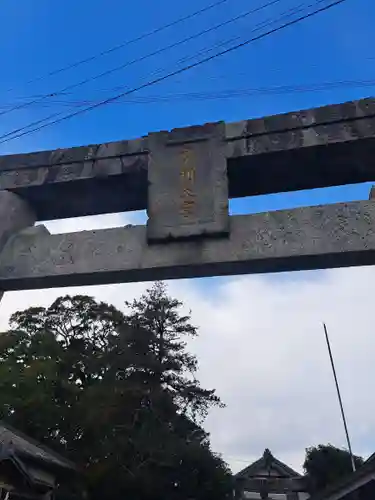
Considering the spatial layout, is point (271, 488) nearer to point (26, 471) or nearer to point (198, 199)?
point (26, 471)

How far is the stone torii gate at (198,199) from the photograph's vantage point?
4387 mm

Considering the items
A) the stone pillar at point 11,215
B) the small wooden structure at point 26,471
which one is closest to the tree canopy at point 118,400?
the small wooden structure at point 26,471

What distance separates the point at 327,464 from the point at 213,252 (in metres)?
28.5

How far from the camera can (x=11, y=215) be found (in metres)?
5.10

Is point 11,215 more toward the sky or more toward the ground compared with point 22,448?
more toward the ground

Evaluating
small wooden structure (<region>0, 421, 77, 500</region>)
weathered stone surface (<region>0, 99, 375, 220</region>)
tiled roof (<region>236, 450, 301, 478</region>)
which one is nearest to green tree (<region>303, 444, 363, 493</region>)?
tiled roof (<region>236, 450, 301, 478</region>)

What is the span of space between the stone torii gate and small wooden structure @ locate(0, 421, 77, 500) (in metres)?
6.97

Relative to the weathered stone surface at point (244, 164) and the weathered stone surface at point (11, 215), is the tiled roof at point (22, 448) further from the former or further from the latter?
the weathered stone surface at point (244, 164)

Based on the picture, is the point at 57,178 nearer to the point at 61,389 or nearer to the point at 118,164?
the point at 118,164

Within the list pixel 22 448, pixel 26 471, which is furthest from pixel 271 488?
pixel 26 471

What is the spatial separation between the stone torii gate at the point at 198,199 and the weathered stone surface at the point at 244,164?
0.04 feet

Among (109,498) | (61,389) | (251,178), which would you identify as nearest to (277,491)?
(109,498)

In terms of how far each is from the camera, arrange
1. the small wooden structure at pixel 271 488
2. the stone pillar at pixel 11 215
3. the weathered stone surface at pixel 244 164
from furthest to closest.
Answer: the small wooden structure at pixel 271 488, the stone pillar at pixel 11 215, the weathered stone surface at pixel 244 164

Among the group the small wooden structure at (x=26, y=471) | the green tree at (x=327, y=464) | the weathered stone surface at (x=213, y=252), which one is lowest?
the weathered stone surface at (x=213, y=252)
